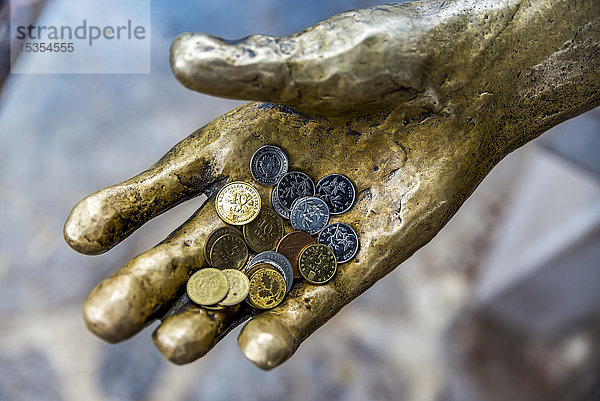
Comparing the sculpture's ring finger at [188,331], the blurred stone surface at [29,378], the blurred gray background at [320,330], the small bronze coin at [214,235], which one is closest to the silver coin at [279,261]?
the small bronze coin at [214,235]

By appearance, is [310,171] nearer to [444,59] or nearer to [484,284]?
[444,59]

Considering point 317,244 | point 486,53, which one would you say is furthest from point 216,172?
point 486,53

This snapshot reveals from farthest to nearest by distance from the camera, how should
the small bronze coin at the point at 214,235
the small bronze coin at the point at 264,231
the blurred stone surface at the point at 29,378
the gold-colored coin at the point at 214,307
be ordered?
the blurred stone surface at the point at 29,378 → the small bronze coin at the point at 264,231 → the small bronze coin at the point at 214,235 → the gold-colored coin at the point at 214,307

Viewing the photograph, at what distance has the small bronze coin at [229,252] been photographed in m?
1.72

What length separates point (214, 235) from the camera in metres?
1.73

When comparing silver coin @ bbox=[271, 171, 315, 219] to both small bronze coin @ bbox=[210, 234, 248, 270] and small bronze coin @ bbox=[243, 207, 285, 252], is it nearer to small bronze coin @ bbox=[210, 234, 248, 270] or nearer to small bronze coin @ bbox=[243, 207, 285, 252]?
small bronze coin @ bbox=[243, 207, 285, 252]

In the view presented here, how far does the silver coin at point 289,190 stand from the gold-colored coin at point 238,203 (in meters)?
0.08

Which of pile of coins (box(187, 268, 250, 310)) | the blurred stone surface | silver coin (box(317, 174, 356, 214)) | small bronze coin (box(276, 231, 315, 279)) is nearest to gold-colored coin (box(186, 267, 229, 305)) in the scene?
pile of coins (box(187, 268, 250, 310))

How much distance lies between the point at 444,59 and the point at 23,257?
8.82 feet

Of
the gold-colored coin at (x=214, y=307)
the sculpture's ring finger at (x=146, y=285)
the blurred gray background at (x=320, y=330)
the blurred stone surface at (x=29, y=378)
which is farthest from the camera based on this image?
the blurred gray background at (x=320, y=330)

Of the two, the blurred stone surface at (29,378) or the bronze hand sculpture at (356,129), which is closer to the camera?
the bronze hand sculpture at (356,129)

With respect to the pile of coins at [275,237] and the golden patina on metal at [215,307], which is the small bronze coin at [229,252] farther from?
the golden patina on metal at [215,307]

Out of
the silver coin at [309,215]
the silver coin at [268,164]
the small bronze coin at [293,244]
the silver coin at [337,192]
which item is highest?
the silver coin at [268,164]

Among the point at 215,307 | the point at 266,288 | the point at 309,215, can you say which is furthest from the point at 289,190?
the point at 215,307
